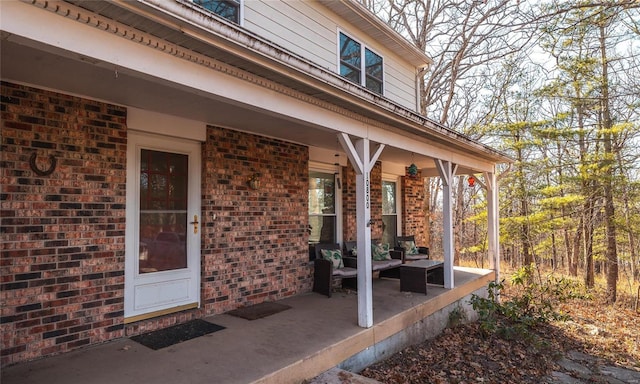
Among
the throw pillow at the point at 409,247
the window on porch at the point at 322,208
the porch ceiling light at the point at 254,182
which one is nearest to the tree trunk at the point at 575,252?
the throw pillow at the point at 409,247

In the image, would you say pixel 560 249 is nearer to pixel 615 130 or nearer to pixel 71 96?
pixel 615 130

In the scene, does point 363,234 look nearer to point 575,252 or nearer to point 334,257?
point 334,257

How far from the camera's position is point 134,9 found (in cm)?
209

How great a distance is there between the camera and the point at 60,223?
3.32 metres

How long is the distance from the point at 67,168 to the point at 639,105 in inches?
479

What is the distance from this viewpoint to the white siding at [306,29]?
→ 5.19 m

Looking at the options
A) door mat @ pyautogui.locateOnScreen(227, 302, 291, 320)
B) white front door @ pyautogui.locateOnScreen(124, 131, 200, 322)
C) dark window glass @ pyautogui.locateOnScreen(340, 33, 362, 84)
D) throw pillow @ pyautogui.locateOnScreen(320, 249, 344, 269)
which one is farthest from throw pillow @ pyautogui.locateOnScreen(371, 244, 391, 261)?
white front door @ pyautogui.locateOnScreen(124, 131, 200, 322)

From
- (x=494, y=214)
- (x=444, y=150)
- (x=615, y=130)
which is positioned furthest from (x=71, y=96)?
(x=615, y=130)

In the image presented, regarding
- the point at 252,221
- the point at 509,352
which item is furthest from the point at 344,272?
the point at 509,352

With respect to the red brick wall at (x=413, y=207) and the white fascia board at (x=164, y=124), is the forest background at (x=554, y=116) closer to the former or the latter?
the red brick wall at (x=413, y=207)

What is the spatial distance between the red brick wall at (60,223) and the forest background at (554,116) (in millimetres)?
8046

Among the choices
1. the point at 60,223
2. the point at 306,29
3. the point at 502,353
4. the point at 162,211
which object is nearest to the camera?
the point at 60,223

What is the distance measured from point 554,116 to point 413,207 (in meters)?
5.24

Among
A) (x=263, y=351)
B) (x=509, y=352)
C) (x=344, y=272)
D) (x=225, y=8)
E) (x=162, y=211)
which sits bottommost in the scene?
(x=509, y=352)
